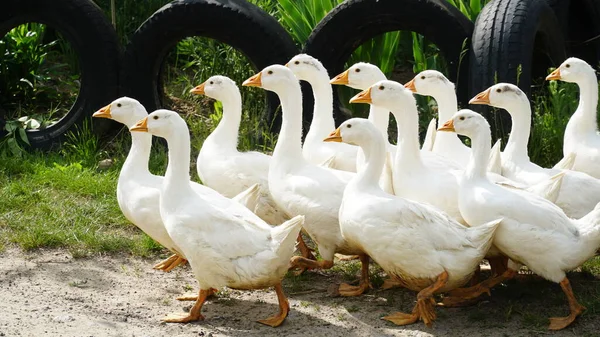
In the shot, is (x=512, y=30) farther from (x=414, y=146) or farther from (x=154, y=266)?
(x=154, y=266)

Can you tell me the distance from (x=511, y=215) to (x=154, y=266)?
2579mm

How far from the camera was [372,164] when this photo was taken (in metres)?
6.29

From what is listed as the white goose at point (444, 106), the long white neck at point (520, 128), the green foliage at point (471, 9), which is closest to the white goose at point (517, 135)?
the long white neck at point (520, 128)

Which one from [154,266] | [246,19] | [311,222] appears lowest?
[154,266]

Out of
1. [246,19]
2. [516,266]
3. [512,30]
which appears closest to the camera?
[516,266]

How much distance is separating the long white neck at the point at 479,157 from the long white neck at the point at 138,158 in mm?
2294

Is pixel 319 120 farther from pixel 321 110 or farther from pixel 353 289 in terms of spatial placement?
pixel 353 289

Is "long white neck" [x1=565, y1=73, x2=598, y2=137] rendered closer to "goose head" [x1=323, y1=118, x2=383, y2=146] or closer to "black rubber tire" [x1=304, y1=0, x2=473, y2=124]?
"black rubber tire" [x1=304, y1=0, x2=473, y2=124]

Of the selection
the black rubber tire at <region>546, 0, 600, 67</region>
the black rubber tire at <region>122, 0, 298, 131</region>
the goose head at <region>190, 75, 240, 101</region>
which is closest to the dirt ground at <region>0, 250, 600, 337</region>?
the goose head at <region>190, 75, 240, 101</region>

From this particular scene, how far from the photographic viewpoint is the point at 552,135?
857 centimetres

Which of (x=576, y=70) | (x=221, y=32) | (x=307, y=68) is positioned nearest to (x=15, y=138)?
(x=221, y=32)

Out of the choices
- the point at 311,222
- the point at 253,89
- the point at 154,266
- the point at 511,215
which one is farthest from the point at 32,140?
the point at 511,215

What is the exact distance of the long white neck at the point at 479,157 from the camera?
622 centimetres

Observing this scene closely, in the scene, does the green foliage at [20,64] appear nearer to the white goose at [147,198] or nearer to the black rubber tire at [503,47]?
the white goose at [147,198]
